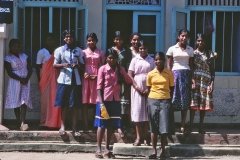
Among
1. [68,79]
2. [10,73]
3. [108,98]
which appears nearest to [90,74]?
[68,79]

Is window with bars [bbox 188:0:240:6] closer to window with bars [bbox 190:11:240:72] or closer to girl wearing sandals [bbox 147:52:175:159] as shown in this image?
window with bars [bbox 190:11:240:72]

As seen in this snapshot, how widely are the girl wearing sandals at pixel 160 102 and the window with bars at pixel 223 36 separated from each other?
260 cm

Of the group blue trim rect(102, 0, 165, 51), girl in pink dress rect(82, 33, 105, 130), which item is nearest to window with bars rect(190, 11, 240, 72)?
blue trim rect(102, 0, 165, 51)

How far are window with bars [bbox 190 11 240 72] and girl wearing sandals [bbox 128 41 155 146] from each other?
213 centimetres

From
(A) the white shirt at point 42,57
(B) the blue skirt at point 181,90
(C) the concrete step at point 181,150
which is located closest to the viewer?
(C) the concrete step at point 181,150

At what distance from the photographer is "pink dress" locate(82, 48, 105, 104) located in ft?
30.2

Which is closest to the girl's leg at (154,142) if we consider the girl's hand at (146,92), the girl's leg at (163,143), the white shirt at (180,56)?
the girl's leg at (163,143)

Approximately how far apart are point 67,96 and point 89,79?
51cm

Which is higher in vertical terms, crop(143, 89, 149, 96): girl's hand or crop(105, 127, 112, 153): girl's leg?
crop(143, 89, 149, 96): girl's hand

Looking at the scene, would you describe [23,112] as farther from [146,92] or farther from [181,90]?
[181,90]

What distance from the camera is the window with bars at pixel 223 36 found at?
10.6 m

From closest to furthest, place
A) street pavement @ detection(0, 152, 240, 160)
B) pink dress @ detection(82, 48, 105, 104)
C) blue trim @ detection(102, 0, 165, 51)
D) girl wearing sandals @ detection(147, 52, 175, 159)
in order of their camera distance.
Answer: girl wearing sandals @ detection(147, 52, 175, 159) → street pavement @ detection(0, 152, 240, 160) → pink dress @ detection(82, 48, 105, 104) → blue trim @ detection(102, 0, 165, 51)

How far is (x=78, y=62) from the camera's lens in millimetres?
9117

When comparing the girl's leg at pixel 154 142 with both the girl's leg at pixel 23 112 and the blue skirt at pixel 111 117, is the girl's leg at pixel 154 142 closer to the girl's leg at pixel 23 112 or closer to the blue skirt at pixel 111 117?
the blue skirt at pixel 111 117
